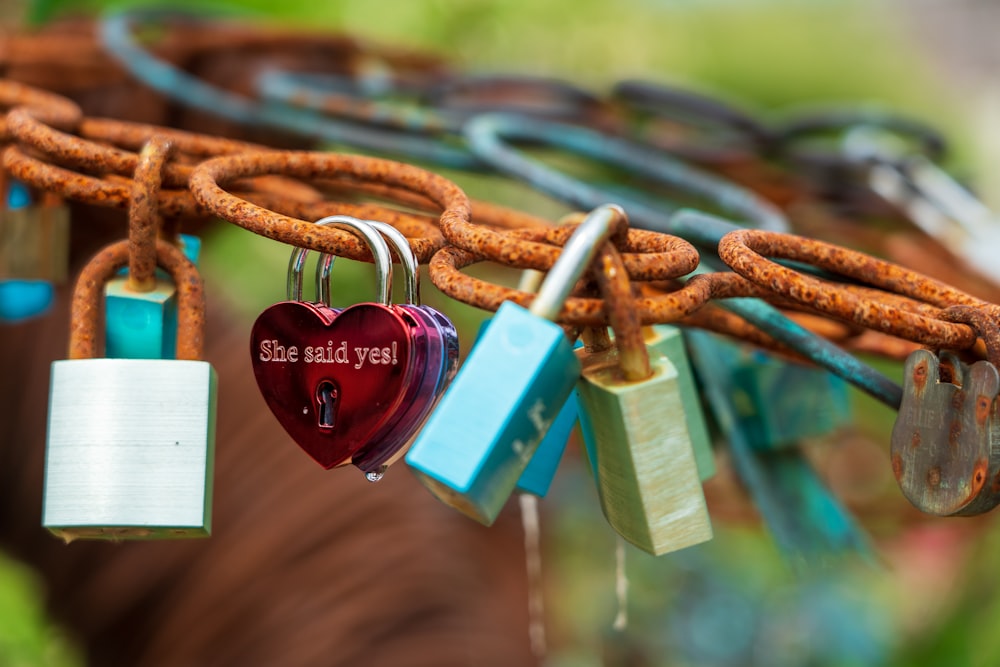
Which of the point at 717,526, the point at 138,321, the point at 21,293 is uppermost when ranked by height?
the point at 138,321

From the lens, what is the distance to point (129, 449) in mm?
343

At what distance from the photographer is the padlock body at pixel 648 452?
11.9 inches

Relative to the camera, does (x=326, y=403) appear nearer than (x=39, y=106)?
Yes

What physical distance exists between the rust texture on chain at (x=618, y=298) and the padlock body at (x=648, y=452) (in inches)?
0.6

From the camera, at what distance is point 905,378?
36 cm

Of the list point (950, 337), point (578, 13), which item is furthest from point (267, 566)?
point (578, 13)

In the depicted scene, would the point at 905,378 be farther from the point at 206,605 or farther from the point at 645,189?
the point at 206,605

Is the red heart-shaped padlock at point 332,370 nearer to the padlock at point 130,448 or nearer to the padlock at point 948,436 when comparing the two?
the padlock at point 130,448

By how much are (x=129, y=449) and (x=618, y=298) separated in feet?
0.56

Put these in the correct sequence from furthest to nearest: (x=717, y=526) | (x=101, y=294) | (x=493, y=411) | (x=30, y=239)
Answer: (x=717, y=526), (x=30, y=239), (x=101, y=294), (x=493, y=411)

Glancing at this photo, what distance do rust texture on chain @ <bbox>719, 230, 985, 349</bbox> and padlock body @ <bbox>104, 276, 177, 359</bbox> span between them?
194 mm

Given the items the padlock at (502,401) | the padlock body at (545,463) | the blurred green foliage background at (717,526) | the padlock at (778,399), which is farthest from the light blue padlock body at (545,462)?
the blurred green foliage background at (717,526)

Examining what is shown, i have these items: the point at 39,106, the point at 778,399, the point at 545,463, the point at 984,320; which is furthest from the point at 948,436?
→ the point at 39,106

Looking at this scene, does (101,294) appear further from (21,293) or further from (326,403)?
(21,293)
